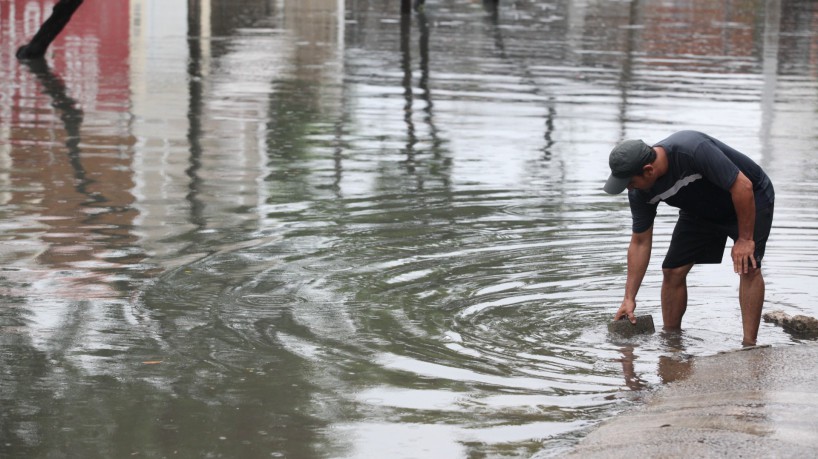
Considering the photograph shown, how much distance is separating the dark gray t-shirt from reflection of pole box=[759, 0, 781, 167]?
6.80 metres

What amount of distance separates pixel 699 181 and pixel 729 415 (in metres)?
1.77

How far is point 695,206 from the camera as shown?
752 cm

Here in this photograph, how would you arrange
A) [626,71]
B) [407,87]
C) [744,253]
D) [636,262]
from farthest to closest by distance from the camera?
1. [626,71]
2. [407,87]
3. [636,262]
4. [744,253]

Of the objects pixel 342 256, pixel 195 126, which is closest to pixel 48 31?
pixel 195 126

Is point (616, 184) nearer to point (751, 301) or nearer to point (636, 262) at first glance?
point (636, 262)

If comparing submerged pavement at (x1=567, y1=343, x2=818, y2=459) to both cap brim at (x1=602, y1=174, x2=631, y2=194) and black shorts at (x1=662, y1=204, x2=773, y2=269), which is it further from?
cap brim at (x1=602, y1=174, x2=631, y2=194)

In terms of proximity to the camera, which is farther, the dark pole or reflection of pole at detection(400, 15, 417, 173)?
the dark pole

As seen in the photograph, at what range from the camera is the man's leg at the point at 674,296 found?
7.97m

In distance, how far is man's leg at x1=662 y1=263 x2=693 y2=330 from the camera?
26.2ft

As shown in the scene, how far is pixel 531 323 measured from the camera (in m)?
8.05

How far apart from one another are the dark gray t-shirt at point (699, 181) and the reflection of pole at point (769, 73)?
6.80 metres

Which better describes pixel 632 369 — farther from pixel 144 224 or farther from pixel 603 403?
pixel 144 224

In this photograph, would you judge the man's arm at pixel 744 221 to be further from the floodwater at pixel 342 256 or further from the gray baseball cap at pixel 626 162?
the floodwater at pixel 342 256

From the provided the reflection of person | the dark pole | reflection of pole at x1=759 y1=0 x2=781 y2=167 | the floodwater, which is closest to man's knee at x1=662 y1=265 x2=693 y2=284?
the reflection of person
